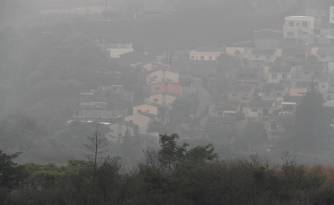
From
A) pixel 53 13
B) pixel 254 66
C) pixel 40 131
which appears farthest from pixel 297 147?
pixel 53 13

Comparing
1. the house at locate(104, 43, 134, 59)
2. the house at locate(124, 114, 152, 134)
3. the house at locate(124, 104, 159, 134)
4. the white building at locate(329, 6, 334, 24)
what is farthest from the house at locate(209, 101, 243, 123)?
the white building at locate(329, 6, 334, 24)

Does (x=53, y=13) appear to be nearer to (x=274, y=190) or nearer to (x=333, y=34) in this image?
(x=333, y=34)

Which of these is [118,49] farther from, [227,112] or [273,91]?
[227,112]

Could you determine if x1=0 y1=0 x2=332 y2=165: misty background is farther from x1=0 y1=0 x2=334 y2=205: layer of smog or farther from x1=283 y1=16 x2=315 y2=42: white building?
x1=283 y1=16 x2=315 y2=42: white building

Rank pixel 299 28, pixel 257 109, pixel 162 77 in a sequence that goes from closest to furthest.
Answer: pixel 257 109 < pixel 162 77 < pixel 299 28

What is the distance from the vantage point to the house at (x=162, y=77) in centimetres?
2247

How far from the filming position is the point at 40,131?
1781 centimetres

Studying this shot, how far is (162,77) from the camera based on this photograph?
74.0 ft

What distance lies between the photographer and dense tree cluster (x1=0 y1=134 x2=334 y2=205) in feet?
21.4

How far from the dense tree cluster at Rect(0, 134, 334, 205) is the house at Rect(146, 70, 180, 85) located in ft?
48.9

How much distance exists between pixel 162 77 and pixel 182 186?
52.0 feet

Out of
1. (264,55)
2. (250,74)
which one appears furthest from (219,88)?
(264,55)

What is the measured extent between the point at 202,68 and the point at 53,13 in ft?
24.9

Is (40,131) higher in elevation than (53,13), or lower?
lower
